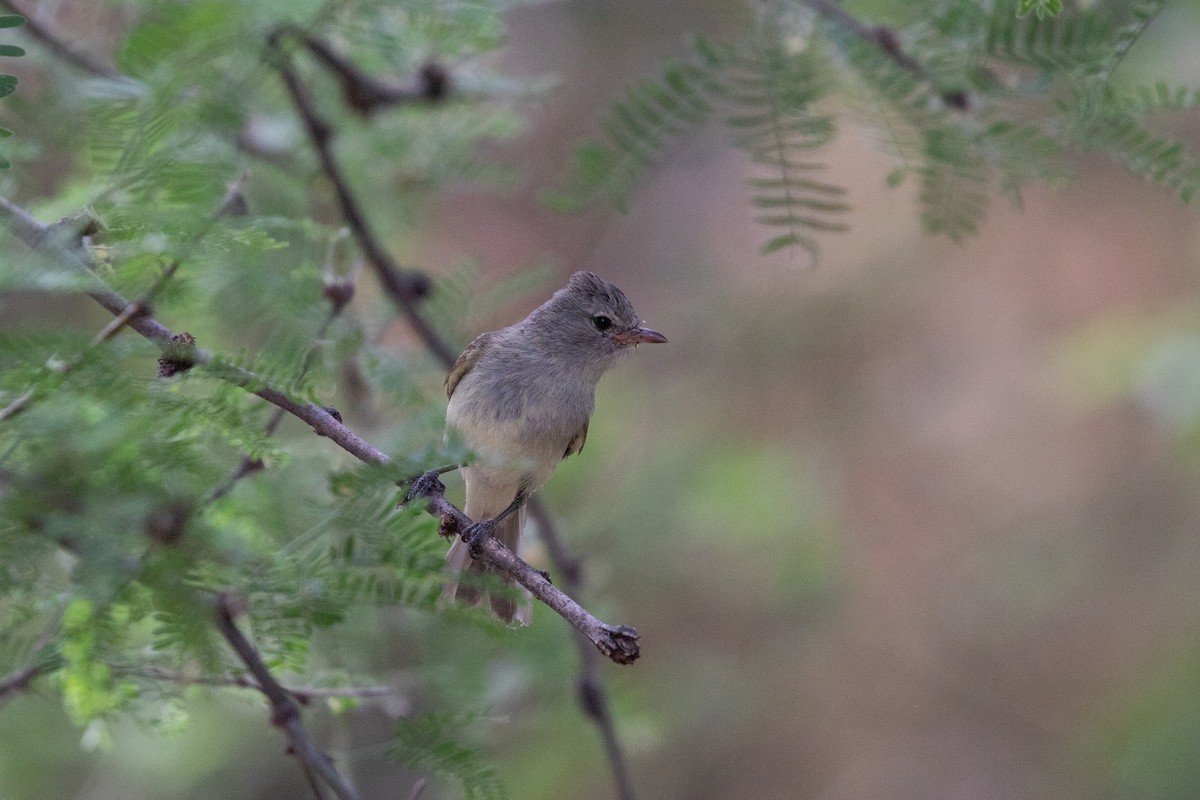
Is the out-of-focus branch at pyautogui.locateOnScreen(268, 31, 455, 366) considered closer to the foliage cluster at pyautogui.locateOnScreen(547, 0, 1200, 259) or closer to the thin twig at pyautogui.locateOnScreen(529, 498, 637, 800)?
the thin twig at pyautogui.locateOnScreen(529, 498, 637, 800)

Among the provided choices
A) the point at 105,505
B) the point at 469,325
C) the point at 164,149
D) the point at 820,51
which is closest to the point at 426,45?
the point at 469,325

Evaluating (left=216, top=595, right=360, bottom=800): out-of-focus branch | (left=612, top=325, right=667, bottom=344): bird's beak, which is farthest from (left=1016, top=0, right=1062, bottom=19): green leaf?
(left=612, top=325, right=667, bottom=344): bird's beak

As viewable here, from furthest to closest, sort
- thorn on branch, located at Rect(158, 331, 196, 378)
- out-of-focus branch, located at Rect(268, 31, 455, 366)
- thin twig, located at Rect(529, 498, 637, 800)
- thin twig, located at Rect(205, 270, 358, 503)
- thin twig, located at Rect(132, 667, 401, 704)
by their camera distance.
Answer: out-of-focus branch, located at Rect(268, 31, 455, 366)
thin twig, located at Rect(529, 498, 637, 800)
thin twig, located at Rect(132, 667, 401, 704)
thin twig, located at Rect(205, 270, 358, 503)
thorn on branch, located at Rect(158, 331, 196, 378)

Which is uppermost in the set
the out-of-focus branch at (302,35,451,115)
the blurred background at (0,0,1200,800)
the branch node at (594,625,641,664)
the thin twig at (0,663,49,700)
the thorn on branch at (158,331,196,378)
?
the thorn on branch at (158,331,196,378)

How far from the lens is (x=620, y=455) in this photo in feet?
21.6

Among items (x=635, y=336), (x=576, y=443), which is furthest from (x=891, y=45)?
(x=576, y=443)

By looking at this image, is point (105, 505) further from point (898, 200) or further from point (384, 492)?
point (898, 200)

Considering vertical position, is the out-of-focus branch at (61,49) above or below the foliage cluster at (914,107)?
below

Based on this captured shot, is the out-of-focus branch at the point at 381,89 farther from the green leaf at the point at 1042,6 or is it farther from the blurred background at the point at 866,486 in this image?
the green leaf at the point at 1042,6

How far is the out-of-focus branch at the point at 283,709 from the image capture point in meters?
2.07

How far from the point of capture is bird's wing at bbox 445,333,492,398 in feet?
14.1

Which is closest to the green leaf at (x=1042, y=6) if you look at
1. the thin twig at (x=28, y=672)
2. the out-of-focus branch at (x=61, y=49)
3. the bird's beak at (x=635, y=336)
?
the thin twig at (x=28, y=672)

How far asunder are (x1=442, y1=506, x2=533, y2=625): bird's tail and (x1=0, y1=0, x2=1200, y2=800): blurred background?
1.37 m

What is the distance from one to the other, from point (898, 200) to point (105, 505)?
27.4 ft
